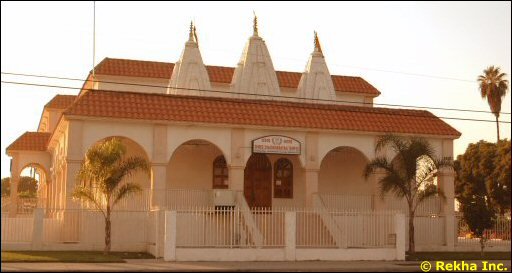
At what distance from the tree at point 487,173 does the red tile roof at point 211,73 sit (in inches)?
340

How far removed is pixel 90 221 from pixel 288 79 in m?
21.7

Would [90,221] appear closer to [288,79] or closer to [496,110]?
[288,79]

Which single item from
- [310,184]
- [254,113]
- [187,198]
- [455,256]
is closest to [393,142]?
[310,184]

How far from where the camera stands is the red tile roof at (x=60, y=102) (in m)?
49.6

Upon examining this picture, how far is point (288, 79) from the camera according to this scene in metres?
46.1

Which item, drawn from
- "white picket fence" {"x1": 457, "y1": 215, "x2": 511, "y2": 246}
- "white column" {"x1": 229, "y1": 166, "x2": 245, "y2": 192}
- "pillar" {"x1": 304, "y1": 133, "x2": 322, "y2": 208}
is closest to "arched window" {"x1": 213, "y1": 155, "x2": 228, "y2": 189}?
"white column" {"x1": 229, "y1": 166, "x2": 245, "y2": 192}

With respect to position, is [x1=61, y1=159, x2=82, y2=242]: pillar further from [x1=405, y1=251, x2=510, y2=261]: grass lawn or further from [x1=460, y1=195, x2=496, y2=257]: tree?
[x1=460, y1=195, x2=496, y2=257]: tree

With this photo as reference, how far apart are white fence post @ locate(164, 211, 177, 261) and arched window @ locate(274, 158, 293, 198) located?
1160 cm

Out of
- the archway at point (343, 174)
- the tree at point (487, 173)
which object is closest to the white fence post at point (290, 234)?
the archway at point (343, 174)

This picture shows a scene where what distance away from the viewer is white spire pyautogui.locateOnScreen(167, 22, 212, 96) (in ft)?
125

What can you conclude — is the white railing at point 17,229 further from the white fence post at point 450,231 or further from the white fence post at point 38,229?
the white fence post at point 450,231

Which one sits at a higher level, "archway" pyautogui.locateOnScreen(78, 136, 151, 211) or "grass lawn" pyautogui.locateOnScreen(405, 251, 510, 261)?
"archway" pyautogui.locateOnScreen(78, 136, 151, 211)

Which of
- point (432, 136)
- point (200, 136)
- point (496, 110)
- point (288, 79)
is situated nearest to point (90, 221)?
point (200, 136)

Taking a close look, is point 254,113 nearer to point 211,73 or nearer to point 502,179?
point 211,73
